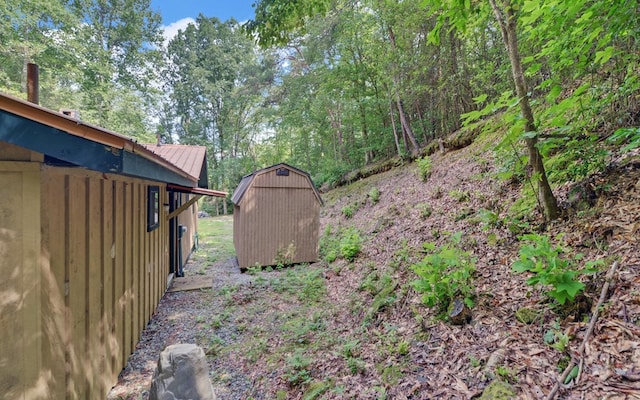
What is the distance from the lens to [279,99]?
59.5ft

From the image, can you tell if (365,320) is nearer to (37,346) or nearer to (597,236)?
(597,236)

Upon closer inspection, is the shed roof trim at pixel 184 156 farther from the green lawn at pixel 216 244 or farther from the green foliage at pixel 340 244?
the green foliage at pixel 340 244

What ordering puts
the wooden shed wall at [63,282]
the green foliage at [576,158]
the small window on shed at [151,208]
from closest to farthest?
1. the wooden shed wall at [63,282]
2. the green foliage at [576,158]
3. the small window on shed at [151,208]

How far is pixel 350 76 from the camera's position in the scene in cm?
1209

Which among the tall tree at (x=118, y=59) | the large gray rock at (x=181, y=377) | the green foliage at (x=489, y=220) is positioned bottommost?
the large gray rock at (x=181, y=377)

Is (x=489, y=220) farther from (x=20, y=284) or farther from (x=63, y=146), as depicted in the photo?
(x=20, y=284)

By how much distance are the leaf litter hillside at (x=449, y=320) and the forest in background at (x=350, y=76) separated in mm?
611

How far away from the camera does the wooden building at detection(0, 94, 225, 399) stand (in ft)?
5.74

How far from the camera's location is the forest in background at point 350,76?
302 cm

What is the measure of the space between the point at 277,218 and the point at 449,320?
5.91 m

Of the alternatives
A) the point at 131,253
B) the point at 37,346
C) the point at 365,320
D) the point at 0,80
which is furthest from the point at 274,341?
the point at 0,80

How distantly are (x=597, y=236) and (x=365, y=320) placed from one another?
2.61m

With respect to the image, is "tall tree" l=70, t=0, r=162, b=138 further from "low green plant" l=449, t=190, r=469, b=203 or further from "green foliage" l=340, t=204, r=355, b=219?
"low green plant" l=449, t=190, r=469, b=203

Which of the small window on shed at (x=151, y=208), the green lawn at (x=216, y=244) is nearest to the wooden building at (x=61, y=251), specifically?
the small window on shed at (x=151, y=208)
